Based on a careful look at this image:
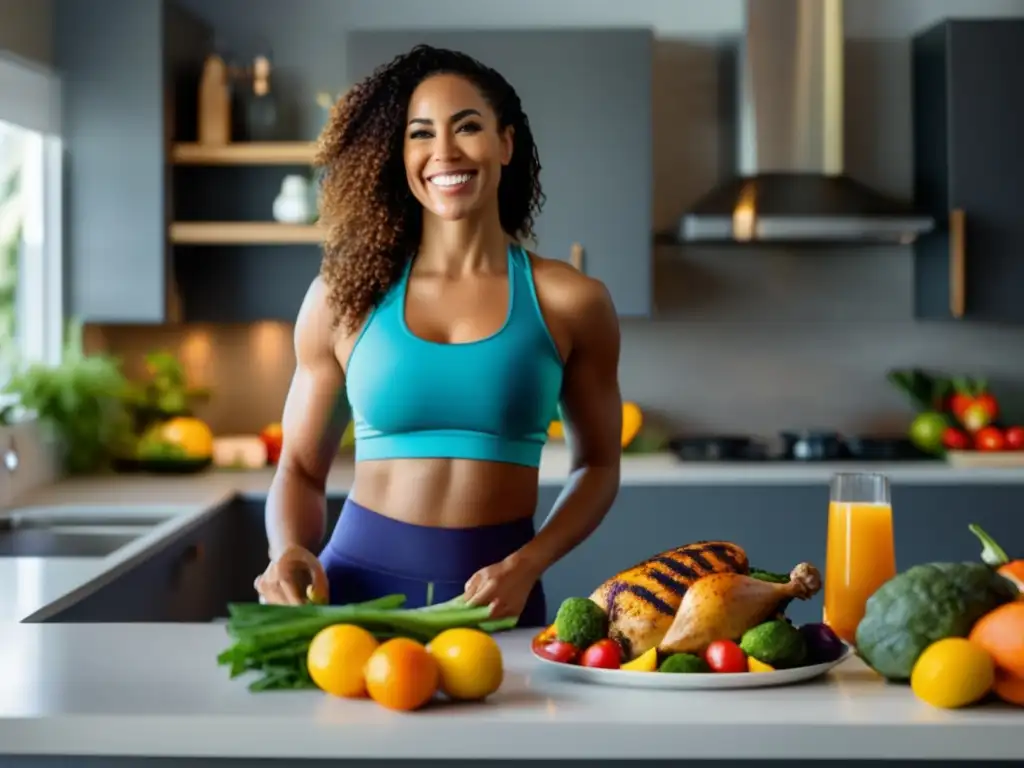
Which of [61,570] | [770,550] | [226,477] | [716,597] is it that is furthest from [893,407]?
[716,597]

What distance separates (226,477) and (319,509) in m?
2.04

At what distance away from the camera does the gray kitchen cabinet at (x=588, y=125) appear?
4.11 meters

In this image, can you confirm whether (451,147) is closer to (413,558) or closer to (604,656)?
(413,558)

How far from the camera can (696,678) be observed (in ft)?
4.38

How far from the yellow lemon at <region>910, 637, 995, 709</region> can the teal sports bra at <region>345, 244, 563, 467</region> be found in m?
0.82

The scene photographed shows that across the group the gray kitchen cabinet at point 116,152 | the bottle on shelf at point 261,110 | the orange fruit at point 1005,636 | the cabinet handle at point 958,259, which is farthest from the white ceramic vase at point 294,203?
the orange fruit at point 1005,636

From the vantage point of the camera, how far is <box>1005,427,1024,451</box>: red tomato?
4.10m

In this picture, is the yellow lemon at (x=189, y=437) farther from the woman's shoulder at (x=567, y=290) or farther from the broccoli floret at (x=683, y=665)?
the broccoli floret at (x=683, y=665)

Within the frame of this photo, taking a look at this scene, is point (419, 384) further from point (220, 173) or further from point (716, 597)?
point (220, 173)

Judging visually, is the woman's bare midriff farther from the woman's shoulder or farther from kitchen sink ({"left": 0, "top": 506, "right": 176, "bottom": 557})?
kitchen sink ({"left": 0, "top": 506, "right": 176, "bottom": 557})

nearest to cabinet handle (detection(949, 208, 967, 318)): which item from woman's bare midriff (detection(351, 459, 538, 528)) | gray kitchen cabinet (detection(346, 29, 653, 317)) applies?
gray kitchen cabinet (detection(346, 29, 653, 317))

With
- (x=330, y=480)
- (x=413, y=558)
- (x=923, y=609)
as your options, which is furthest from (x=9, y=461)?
(x=923, y=609)

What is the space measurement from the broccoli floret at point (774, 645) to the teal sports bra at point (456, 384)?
0.67m

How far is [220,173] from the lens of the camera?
4.41 metres
